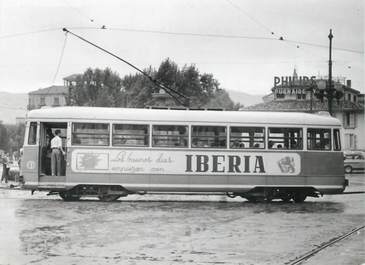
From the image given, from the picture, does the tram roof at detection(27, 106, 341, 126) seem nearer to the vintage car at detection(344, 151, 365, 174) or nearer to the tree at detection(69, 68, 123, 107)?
the vintage car at detection(344, 151, 365, 174)

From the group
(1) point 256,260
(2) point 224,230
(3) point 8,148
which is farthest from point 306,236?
(3) point 8,148

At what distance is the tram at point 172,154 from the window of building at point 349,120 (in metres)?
51.9

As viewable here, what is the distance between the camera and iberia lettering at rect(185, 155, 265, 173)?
18516mm

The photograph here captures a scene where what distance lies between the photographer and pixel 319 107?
2744 inches

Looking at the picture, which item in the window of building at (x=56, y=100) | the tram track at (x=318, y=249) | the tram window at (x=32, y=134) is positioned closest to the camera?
the tram track at (x=318, y=249)

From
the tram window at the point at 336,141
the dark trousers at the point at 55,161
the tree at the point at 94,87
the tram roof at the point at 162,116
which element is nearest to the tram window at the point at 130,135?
the tram roof at the point at 162,116

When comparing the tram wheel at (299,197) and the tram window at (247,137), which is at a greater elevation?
the tram window at (247,137)

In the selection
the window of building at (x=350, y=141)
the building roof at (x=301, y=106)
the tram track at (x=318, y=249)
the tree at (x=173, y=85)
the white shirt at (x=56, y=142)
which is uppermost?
the tree at (x=173, y=85)

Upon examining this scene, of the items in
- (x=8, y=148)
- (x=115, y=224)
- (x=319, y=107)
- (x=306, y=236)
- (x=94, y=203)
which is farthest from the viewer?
(x=8, y=148)

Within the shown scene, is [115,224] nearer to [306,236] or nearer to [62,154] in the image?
[306,236]

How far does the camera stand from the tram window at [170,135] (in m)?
18.6

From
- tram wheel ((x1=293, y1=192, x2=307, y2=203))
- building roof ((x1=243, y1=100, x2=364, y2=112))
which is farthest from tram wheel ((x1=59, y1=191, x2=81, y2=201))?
building roof ((x1=243, y1=100, x2=364, y2=112))

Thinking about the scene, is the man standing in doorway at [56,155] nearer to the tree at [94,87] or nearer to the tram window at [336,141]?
the tram window at [336,141]

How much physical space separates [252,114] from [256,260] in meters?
10.1
